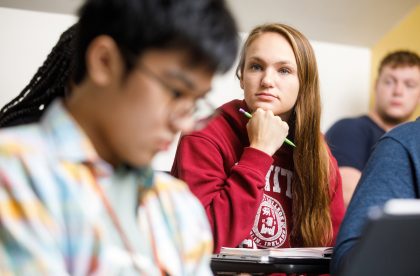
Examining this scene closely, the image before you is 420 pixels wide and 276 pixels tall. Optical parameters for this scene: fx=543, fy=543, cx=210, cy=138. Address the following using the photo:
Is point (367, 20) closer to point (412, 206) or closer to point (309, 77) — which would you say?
point (309, 77)

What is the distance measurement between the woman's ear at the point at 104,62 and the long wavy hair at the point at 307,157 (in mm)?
836

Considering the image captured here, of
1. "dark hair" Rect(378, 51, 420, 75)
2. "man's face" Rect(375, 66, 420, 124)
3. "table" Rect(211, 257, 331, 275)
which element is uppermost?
"dark hair" Rect(378, 51, 420, 75)

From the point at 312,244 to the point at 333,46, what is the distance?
4.12ft

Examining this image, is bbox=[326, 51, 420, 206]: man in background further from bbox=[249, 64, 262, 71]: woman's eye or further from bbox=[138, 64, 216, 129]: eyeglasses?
bbox=[138, 64, 216, 129]: eyeglasses

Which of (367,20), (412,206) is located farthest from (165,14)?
(367,20)

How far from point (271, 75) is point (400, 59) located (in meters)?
1.21

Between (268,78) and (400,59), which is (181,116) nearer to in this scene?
(268,78)

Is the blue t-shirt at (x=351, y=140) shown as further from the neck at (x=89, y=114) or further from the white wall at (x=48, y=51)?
the neck at (x=89, y=114)

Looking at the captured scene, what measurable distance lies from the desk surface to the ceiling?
4.19ft

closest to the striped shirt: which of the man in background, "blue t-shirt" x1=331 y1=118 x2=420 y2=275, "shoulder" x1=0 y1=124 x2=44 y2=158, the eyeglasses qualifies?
"shoulder" x1=0 y1=124 x2=44 y2=158

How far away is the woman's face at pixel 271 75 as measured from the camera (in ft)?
4.60

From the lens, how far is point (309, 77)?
57.9 inches

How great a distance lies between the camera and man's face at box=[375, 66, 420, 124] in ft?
7.84

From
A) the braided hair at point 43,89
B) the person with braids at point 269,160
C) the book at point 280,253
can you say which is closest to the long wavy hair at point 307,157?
the person with braids at point 269,160
